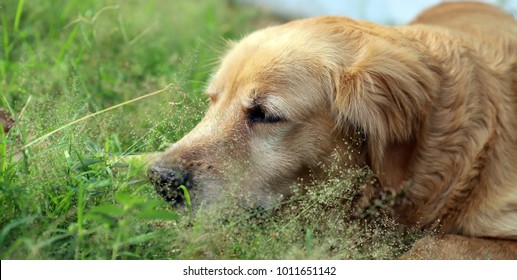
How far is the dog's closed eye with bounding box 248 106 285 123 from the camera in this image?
3.56m

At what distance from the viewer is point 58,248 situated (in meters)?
2.91

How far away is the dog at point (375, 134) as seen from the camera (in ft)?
11.5

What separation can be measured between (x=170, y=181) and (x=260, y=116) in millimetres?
549

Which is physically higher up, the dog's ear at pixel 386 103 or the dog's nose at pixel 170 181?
the dog's ear at pixel 386 103

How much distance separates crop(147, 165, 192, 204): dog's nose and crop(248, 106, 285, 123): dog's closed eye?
1.44ft

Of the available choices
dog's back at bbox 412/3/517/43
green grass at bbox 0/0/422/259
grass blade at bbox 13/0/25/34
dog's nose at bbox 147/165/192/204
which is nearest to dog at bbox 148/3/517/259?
dog's nose at bbox 147/165/192/204

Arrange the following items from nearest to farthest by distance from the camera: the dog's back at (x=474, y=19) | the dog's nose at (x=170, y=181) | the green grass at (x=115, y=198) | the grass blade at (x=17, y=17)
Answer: the green grass at (x=115, y=198)
the dog's nose at (x=170, y=181)
the dog's back at (x=474, y=19)
the grass blade at (x=17, y=17)

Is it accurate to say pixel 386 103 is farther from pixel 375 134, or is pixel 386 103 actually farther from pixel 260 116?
pixel 260 116

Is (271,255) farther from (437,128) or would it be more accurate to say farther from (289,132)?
(437,128)

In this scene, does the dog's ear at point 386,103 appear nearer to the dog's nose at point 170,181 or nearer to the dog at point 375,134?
the dog at point 375,134

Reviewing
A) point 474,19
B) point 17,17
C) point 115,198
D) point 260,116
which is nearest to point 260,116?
point 260,116

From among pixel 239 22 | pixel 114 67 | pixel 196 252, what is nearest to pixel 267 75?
pixel 196 252

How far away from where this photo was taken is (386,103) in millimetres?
3564

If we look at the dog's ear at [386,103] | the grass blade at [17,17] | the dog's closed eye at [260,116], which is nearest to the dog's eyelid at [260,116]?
the dog's closed eye at [260,116]
